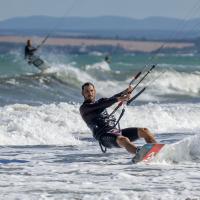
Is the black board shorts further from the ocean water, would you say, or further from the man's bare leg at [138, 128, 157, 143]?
the ocean water

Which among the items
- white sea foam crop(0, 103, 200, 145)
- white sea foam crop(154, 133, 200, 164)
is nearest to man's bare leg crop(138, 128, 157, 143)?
white sea foam crop(154, 133, 200, 164)

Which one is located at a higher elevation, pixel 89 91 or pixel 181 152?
pixel 89 91

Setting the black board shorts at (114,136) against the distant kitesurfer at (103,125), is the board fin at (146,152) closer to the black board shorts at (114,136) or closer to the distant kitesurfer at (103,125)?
the distant kitesurfer at (103,125)

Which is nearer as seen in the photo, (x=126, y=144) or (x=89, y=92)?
(x=126, y=144)

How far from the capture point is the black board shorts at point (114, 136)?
11.1m

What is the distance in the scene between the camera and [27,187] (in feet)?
30.3

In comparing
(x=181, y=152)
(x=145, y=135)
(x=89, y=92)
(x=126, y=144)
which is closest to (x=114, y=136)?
(x=126, y=144)

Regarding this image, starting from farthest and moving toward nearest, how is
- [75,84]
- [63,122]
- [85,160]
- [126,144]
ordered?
[75,84], [63,122], [85,160], [126,144]

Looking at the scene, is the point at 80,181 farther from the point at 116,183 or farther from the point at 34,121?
the point at 34,121

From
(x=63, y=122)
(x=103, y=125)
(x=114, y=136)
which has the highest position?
(x=63, y=122)

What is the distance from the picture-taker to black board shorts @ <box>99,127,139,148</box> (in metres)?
11.1

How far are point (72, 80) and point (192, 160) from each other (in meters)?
26.4

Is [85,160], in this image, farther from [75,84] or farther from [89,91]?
[75,84]

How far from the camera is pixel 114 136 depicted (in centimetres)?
1114
